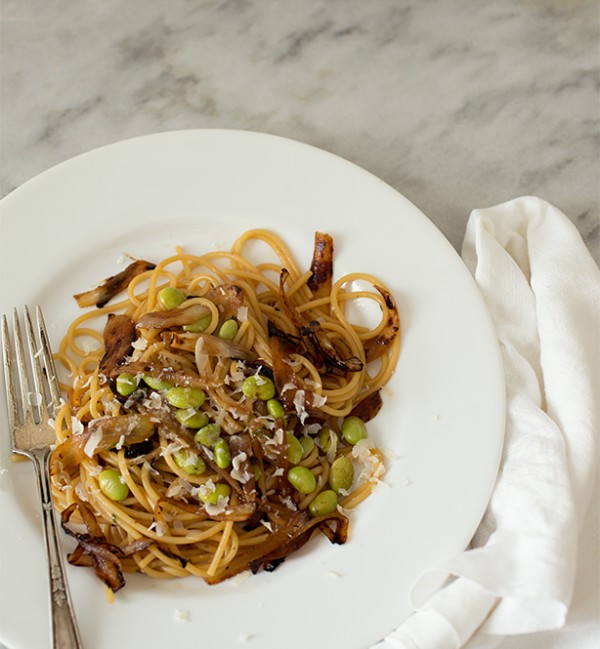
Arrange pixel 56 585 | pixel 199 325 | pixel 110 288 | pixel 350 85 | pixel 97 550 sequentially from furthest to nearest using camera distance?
pixel 350 85 → pixel 110 288 → pixel 199 325 → pixel 97 550 → pixel 56 585

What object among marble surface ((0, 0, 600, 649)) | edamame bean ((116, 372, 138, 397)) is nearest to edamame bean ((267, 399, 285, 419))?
edamame bean ((116, 372, 138, 397))

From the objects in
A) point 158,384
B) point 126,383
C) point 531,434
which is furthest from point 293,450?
point 531,434

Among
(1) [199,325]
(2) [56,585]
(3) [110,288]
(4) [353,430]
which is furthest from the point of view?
(3) [110,288]

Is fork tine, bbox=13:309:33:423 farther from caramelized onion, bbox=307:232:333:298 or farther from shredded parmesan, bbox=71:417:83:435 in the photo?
caramelized onion, bbox=307:232:333:298

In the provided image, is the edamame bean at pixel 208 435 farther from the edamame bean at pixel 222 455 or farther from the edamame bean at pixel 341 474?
the edamame bean at pixel 341 474

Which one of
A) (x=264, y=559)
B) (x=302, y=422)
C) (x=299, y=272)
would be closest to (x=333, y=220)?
(x=299, y=272)

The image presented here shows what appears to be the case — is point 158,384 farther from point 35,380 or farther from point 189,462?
point 35,380

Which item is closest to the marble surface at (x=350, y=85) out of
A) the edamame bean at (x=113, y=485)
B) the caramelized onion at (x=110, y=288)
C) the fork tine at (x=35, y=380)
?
the caramelized onion at (x=110, y=288)

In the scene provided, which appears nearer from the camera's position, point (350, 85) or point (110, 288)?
point (110, 288)
